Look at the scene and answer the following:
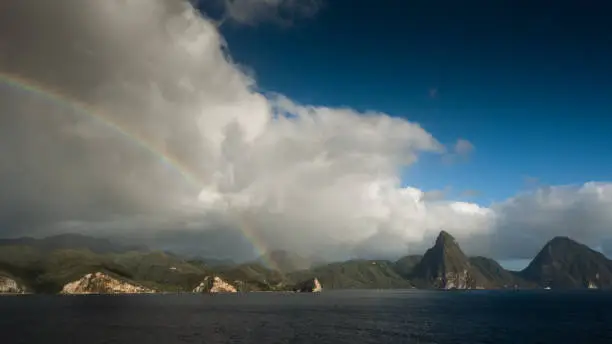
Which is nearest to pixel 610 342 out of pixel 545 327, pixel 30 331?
pixel 545 327

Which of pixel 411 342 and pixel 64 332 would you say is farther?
pixel 64 332

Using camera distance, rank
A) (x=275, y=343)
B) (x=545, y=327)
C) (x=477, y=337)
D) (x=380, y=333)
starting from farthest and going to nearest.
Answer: (x=545, y=327)
(x=380, y=333)
(x=477, y=337)
(x=275, y=343)

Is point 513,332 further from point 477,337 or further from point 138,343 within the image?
point 138,343

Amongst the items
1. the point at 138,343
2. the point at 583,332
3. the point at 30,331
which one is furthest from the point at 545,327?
the point at 30,331

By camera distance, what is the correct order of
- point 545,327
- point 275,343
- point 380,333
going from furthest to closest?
1. point 545,327
2. point 380,333
3. point 275,343

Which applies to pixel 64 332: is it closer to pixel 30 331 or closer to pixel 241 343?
pixel 30 331

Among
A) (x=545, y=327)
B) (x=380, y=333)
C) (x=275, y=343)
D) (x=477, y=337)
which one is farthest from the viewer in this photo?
(x=545, y=327)

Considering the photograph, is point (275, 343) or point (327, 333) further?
point (327, 333)

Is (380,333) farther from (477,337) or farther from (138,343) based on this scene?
(138,343)
